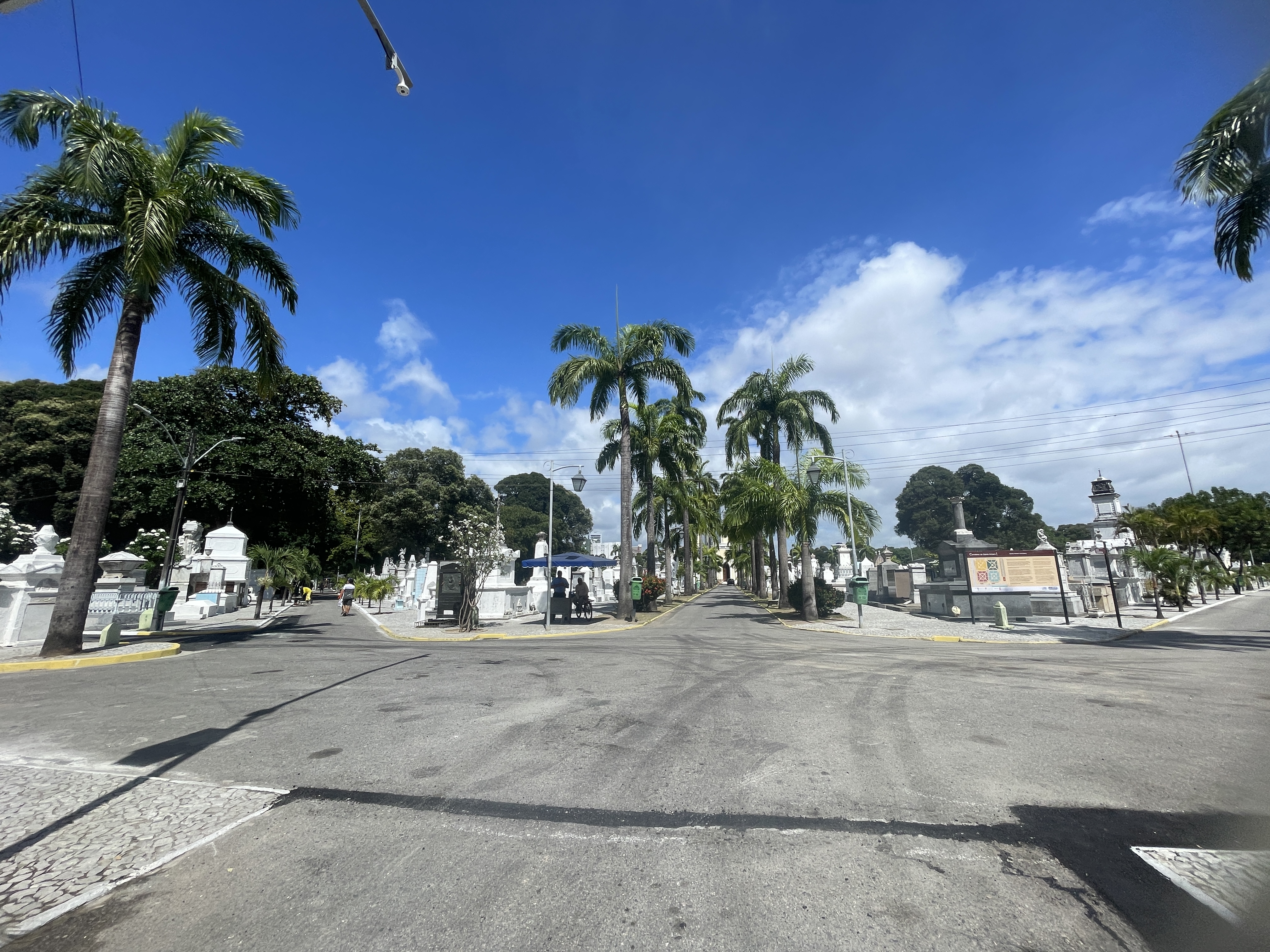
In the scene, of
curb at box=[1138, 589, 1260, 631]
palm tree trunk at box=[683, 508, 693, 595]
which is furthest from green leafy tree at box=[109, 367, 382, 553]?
curb at box=[1138, 589, 1260, 631]

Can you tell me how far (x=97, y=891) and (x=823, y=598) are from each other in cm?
2398

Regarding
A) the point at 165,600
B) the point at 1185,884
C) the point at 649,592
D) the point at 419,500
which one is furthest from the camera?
the point at 419,500

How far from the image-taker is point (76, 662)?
11.1 meters

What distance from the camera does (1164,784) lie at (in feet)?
14.7

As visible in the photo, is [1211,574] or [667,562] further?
[667,562]

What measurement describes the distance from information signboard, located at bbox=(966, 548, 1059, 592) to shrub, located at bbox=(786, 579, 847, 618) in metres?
5.48

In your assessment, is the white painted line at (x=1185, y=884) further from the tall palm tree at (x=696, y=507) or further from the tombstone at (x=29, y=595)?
the tall palm tree at (x=696, y=507)

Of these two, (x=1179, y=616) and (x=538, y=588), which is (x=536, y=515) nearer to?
(x=538, y=588)

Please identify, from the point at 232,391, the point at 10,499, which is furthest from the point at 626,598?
the point at 10,499

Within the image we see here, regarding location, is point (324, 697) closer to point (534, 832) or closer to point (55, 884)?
point (55, 884)

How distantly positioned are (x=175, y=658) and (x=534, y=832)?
12484 millimetres

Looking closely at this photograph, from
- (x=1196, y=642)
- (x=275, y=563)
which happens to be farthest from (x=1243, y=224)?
(x=275, y=563)

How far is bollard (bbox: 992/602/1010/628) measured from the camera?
18.9 meters

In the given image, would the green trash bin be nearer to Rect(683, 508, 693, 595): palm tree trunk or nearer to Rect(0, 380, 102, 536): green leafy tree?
Rect(0, 380, 102, 536): green leafy tree
